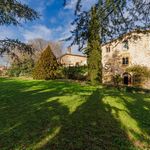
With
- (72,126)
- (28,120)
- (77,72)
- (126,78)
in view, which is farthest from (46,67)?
(72,126)

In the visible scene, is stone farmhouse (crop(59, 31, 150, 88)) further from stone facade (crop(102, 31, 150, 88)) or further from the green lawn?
the green lawn

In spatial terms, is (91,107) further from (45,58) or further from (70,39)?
(45,58)

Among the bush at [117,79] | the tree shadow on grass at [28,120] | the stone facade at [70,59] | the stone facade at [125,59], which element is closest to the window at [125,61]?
the stone facade at [125,59]

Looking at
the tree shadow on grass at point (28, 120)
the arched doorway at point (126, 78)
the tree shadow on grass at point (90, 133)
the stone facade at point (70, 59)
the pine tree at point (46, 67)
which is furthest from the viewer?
the stone facade at point (70, 59)

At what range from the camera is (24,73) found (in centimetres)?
4619

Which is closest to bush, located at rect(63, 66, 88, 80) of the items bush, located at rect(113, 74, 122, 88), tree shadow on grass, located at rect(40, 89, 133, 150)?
bush, located at rect(113, 74, 122, 88)

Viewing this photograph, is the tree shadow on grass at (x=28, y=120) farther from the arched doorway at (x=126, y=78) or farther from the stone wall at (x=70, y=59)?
the stone wall at (x=70, y=59)

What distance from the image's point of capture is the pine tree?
3158cm

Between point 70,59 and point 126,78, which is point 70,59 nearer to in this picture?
point 70,59

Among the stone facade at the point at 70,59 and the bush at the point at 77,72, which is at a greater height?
the stone facade at the point at 70,59

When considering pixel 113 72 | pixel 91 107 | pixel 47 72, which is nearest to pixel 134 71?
pixel 113 72

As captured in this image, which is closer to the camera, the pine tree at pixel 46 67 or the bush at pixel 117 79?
the pine tree at pixel 46 67

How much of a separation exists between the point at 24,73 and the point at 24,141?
39.8 meters

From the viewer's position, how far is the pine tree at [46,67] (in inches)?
1243
